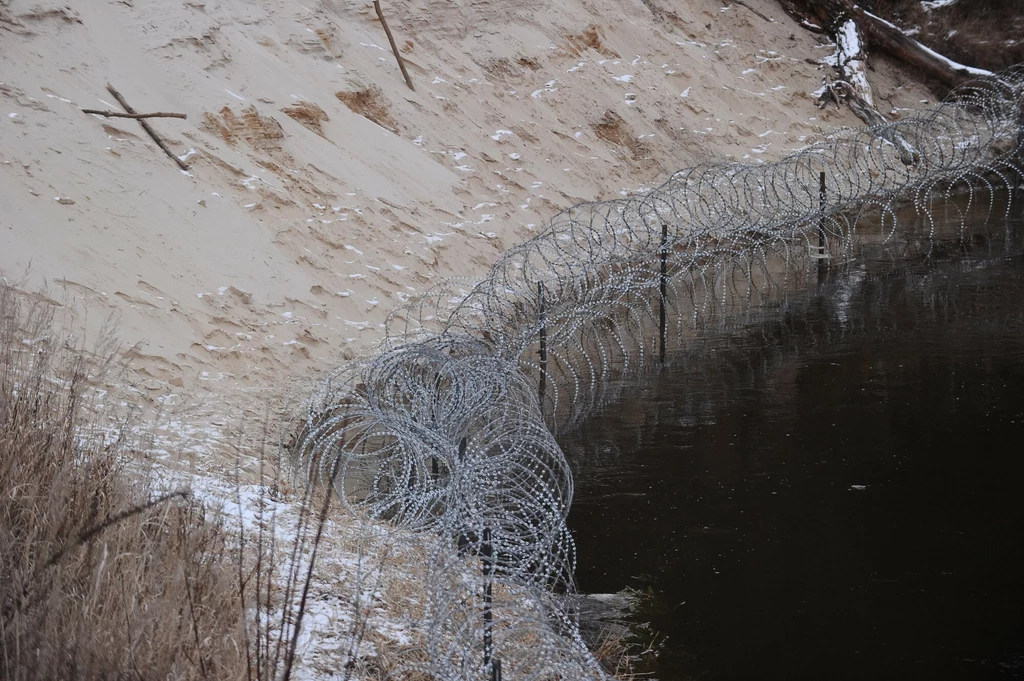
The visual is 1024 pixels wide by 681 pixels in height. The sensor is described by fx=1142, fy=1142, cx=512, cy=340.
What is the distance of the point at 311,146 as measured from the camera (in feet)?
50.1

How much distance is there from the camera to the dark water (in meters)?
6.98

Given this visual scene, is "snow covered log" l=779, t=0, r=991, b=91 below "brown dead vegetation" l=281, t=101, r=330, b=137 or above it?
above

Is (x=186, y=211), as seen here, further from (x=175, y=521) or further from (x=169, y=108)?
(x=175, y=521)

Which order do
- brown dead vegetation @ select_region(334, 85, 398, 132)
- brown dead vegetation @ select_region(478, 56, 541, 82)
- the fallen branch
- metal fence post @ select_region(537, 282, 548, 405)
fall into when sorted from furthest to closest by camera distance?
1. the fallen branch
2. brown dead vegetation @ select_region(478, 56, 541, 82)
3. brown dead vegetation @ select_region(334, 85, 398, 132)
4. metal fence post @ select_region(537, 282, 548, 405)

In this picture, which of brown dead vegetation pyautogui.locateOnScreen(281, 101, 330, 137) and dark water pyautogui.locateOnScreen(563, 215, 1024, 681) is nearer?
dark water pyautogui.locateOnScreen(563, 215, 1024, 681)

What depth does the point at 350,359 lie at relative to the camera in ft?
39.7

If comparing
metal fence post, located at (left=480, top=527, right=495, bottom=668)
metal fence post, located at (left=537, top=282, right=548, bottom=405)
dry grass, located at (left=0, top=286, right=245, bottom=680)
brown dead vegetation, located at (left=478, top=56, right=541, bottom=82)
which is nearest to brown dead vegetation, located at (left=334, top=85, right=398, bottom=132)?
brown dead vegetation, located at (left=478, top=56, right=541, bottom=82)

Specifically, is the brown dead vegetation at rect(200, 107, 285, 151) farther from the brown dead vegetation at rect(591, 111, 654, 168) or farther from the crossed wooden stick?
the brown dead vegetation at rect(591, 111, 654, 168)

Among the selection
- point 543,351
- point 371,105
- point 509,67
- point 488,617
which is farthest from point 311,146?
point 488,617

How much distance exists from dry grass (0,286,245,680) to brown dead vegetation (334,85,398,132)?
35.4ft

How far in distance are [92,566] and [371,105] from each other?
13163 mm

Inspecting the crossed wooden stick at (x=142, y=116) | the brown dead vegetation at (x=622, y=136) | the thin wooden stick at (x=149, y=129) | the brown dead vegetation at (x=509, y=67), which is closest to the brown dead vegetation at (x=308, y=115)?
the crossed wooden stick at (x=142, y=116)

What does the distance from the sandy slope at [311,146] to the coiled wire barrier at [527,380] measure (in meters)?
0.89

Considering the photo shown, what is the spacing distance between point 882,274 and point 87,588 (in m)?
13.0
